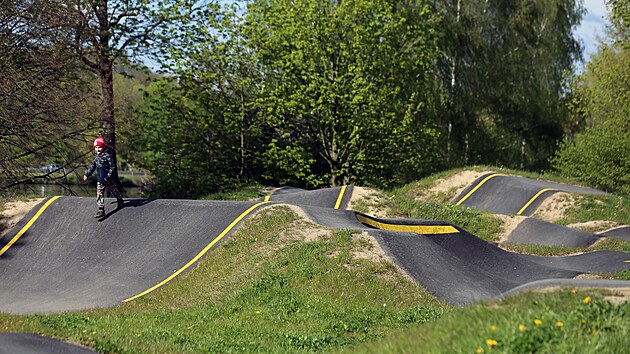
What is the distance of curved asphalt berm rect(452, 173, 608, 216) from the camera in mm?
29438

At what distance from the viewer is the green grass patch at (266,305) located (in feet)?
30.6

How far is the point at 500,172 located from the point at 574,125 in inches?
908

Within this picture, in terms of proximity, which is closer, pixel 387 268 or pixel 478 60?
pixel 387 268

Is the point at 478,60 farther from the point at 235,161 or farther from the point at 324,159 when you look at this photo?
the point at 235,161

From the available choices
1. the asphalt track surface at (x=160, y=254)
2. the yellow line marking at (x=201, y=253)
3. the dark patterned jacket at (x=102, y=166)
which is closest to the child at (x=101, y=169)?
the dark patterned jacket at (x=102, y=166)

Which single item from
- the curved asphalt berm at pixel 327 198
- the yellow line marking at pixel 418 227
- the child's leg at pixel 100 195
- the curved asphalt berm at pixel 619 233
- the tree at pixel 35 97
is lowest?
the curved asphalt berm at pixel 619 233

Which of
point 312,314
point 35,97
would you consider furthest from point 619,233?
point 35,97

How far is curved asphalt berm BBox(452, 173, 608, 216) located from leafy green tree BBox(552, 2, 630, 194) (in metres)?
Answer: 1.23

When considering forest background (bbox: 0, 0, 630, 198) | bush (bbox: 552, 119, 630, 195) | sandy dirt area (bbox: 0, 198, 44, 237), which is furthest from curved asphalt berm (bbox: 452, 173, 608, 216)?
sandy dirt area (bbox: 0, 198, 44, 237)

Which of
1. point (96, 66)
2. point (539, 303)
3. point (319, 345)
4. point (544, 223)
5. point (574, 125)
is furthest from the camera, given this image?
point (574, 125)

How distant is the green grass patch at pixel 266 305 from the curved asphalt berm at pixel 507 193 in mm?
16206

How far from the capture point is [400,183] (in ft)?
126

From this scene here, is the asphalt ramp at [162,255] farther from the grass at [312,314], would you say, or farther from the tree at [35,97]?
the tree at [35,97]

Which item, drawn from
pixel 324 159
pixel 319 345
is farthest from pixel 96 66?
pixel 319 345
